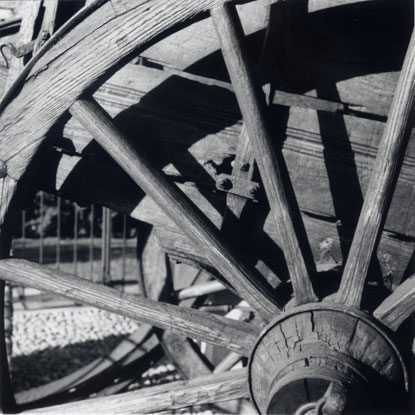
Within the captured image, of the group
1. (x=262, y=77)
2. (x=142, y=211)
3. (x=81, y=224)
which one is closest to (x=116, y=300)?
(x=142, y=211)

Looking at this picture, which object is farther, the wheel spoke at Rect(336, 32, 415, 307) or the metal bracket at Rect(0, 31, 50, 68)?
the metal bracket at Rect(0, 31, 50, 68)

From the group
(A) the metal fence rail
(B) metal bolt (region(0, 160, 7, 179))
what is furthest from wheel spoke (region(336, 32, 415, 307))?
(A) the metal fence rail

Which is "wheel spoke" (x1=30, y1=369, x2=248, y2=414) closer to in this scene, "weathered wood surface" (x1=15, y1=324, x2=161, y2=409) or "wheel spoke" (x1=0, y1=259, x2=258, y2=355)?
"wheel spoke" (x1=0, y1=259, x2=258, y2=355)

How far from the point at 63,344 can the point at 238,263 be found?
3.37m

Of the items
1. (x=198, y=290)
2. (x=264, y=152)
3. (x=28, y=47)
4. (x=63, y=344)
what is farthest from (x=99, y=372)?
(x=264, y=152)

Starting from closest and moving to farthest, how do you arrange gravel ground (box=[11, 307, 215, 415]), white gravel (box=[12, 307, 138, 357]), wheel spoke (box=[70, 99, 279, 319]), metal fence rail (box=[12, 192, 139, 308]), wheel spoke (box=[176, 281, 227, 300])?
wheel spoke (box=[70, 99, 279, 319])
wheel spoke (box=[176, 281, 227, 300])
gravel ground (box=[11, 307, 215, 415])
white gravel (box=[12, 307, 138, 357])
metal fence rail (box=[12, 192, 139, 308])

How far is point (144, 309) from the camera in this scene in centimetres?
215

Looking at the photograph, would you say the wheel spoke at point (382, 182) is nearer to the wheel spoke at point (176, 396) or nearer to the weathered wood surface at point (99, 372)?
the wheel spoke at point (176, 396)

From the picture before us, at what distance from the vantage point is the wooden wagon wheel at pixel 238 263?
73.9 inches

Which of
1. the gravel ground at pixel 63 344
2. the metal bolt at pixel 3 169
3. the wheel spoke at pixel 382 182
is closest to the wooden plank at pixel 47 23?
the metal bolt at pixel 3 169

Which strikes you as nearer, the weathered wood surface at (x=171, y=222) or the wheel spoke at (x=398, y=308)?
the wheel spoke at (x=398, y=308)

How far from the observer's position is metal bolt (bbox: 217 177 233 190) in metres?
2.16

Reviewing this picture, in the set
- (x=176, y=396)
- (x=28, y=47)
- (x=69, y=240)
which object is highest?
(x=69, y=240)

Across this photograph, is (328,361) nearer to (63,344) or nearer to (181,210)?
(181,210)
